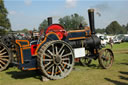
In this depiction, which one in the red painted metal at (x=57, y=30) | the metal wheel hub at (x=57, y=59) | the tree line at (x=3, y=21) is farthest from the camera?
the tree line at (x=3, y=21)

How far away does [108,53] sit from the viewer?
24.0ft

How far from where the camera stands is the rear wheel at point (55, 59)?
5059 millimetres

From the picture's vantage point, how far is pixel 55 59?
208 inches

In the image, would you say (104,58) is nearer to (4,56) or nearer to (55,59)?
(55,59)

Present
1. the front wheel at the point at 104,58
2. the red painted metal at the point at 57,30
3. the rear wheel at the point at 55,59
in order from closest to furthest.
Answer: the rear wheel at the point at 55,59 → the red painted metal at the point at 57,30 → the front wheel at the point at 104,58

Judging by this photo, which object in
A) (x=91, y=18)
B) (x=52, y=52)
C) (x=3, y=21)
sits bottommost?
(x=52, y=52)

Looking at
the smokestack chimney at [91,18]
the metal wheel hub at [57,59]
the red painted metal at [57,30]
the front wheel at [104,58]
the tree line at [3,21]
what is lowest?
the front wheel at [104,58]

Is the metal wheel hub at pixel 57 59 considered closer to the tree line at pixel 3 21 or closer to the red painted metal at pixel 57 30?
the red painted metal at pixel 57 30

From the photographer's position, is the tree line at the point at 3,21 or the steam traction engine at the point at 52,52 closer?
the steam traction engine at the point at 52,52

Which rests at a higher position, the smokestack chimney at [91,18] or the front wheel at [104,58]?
the smokestack chimney at [91,18]

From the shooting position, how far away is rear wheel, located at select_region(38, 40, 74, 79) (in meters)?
5.06

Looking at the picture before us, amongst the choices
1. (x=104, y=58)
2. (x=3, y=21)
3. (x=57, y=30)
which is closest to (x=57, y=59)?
(x=57, y=30)

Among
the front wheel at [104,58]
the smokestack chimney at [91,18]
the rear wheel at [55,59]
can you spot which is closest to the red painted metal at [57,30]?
the rear wheel at [55,59]

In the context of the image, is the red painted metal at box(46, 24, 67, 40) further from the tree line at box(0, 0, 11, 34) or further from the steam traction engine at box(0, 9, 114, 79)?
the tree line at box(0, 0, 11, 34)
